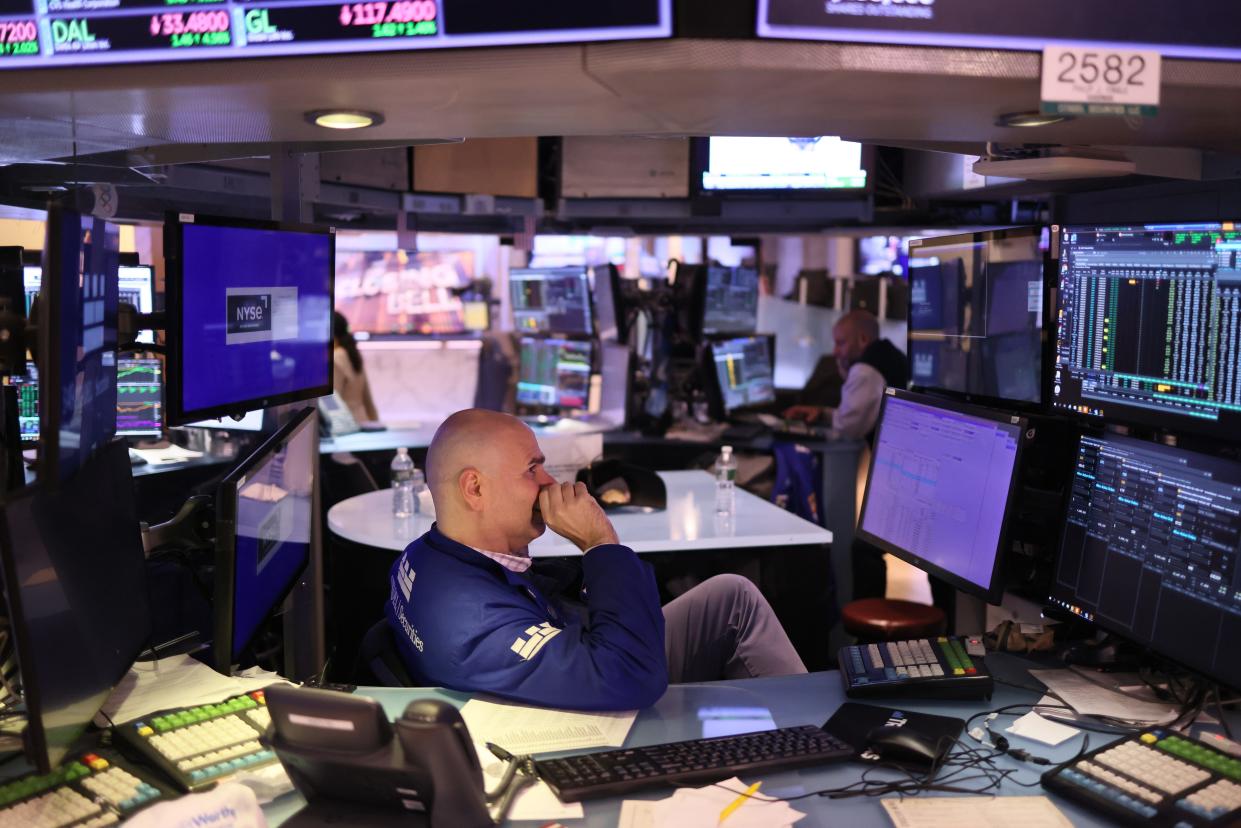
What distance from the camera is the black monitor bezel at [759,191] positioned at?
5.32 m

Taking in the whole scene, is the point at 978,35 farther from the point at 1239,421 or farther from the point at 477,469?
the point at 477,469

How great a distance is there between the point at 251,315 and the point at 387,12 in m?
0.92

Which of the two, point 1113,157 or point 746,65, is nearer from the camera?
point 746,65

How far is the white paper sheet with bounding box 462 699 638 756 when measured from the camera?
1.87 m

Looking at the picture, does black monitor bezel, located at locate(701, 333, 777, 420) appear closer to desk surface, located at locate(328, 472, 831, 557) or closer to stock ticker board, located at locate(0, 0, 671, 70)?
desk surface, located at locate(328, 472, 831, 557)

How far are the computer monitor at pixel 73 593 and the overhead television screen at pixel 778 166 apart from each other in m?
3.78

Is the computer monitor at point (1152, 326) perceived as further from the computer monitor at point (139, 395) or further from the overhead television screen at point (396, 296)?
the overhead television screen at point (396, 296)

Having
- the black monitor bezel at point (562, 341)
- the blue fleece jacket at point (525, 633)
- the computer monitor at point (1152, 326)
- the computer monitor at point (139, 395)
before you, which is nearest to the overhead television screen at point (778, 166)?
the black monitor bezel at point (562, 341)

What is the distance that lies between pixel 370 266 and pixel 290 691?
8847 mm

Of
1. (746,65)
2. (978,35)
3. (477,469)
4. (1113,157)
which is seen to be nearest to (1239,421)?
(1113,157)

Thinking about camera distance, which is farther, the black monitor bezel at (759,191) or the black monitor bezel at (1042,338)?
the black monitor bezel at (759,191)

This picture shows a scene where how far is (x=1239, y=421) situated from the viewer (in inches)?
71.5

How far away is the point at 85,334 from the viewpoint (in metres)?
1.71

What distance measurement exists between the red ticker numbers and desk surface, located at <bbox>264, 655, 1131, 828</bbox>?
111 centimetres
